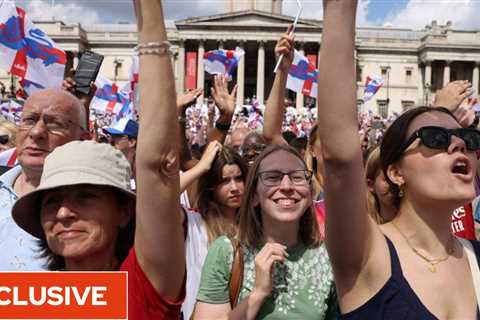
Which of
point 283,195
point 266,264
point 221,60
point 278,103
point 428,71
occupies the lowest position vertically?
point 266,264

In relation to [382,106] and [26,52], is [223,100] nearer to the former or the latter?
[26,52]

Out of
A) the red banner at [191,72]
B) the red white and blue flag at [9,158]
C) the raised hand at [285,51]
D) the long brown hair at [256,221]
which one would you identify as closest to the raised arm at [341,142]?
the long brown hair at [256,221]

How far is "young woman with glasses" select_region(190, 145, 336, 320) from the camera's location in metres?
2.79

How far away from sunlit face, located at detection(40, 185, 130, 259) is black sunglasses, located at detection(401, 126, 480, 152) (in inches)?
45.6

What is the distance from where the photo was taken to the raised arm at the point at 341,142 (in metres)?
1.82

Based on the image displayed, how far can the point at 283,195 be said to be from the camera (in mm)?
3045

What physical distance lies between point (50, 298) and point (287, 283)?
1.37 m

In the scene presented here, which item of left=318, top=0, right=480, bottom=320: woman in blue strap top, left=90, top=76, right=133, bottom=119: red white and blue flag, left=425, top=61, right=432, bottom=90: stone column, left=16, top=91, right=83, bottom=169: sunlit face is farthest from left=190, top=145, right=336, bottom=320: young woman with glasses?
left=425, top=61, right=432, bottom=90: stone column

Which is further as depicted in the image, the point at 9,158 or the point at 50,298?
the point at 9,158

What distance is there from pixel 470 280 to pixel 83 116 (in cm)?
225

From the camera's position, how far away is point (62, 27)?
66750 millimetres

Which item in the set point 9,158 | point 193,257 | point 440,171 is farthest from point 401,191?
point 9,158

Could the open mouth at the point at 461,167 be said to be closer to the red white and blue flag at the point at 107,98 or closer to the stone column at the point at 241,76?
the red white and blue flag at the point at 107,98

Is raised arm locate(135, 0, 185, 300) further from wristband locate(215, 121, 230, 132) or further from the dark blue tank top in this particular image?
wristband locate(215, 121, 230, 132)
